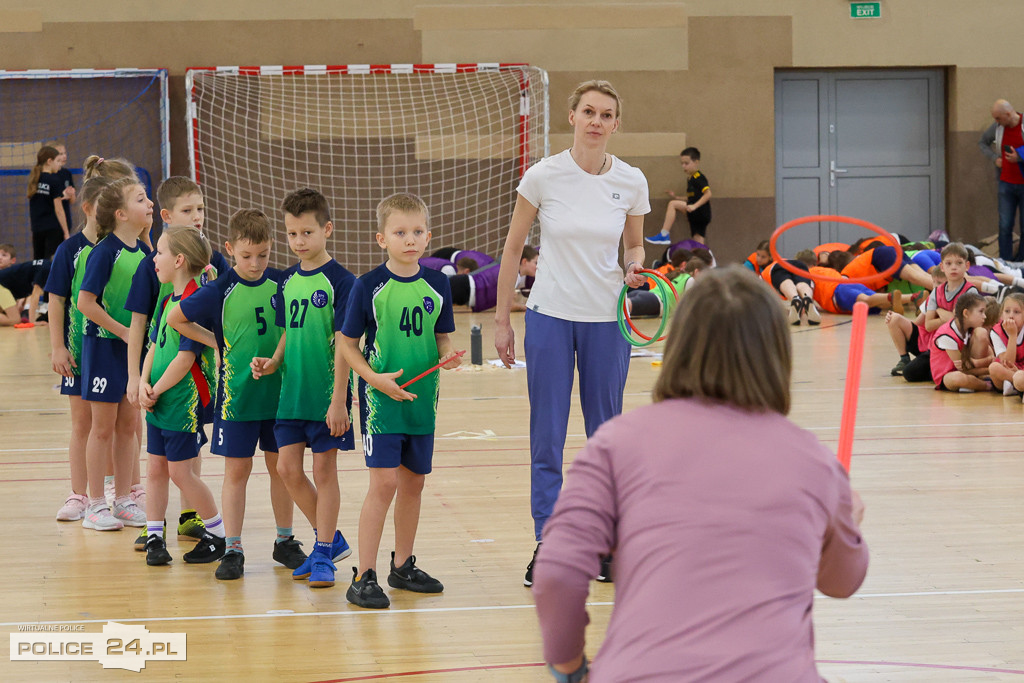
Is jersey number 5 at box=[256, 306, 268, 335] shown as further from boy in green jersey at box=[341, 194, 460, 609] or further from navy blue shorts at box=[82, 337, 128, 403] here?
navy blue shorts at box=[82, 337, 128, 403]

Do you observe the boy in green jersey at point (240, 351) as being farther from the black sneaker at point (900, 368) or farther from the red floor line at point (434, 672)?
the black sneaker at point (900, 368)

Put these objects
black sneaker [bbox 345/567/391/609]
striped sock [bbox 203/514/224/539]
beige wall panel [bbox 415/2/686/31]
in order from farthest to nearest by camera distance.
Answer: beige wall panel [bbox 415/2/686/31] < striped sock [bbox 203/514/224/539] < black sneaker [bbox 345/567/391/609]

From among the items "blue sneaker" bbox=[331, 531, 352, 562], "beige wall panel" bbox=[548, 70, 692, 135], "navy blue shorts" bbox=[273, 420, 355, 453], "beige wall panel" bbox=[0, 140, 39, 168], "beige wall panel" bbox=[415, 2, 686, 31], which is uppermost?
"beige wall panel" bbox=[415, 2, 686, 31]

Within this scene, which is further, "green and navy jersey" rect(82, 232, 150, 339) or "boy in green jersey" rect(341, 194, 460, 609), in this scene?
"green and navy jersey" rect(82, 232, 150, 339)

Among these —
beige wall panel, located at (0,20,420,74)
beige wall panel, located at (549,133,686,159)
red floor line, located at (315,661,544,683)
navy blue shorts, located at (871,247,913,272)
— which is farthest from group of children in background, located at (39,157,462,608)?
beige wall panel, located at (549,133,686,159)

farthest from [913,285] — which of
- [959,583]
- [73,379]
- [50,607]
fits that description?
[50,607]

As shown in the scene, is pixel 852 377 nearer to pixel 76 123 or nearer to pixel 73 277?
pixel 73 277

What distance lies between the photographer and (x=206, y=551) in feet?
14.1

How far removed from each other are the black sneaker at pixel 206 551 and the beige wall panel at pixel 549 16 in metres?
11.7

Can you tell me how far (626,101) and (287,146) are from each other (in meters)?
4.63

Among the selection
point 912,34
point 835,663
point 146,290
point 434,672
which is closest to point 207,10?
point 912,34

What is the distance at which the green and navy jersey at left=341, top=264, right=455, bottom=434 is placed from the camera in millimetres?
3730

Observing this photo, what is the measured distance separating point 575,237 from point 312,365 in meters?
1.04

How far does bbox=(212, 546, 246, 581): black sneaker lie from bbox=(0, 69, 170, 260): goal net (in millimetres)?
10994
